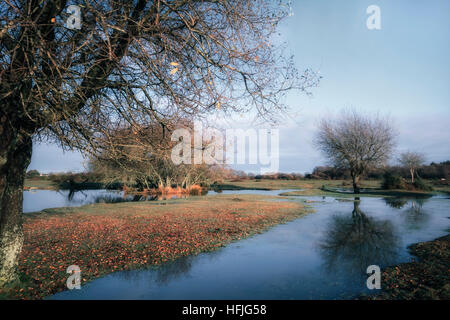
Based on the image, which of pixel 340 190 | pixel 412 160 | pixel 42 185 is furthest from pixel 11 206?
pixel 42 185

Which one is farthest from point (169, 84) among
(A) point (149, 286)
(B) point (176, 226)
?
(B) point (176, 226)

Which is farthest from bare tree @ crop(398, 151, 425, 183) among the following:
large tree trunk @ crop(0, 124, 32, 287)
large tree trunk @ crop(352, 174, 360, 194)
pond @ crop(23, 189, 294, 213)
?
large tree trunk @ crop(0, 124, 32, 287)

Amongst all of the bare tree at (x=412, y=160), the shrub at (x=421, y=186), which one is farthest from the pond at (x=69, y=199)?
the bare tree at (x=412, y=160)

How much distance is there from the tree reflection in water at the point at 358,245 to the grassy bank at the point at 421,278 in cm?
73

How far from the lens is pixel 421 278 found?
6902mm

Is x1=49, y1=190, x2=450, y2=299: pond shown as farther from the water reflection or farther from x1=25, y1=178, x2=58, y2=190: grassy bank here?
x1=25, y1=178, x2=58, y2=190: grassy bank

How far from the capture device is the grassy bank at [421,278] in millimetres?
5960

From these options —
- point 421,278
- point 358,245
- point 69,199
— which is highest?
point 421,278

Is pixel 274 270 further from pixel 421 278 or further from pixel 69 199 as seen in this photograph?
pixel 69 199

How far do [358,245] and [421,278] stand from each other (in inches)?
155

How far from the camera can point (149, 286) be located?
22.0ft

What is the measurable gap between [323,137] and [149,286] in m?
40.7

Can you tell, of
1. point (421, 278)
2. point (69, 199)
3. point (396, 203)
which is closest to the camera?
point (421, 278)
